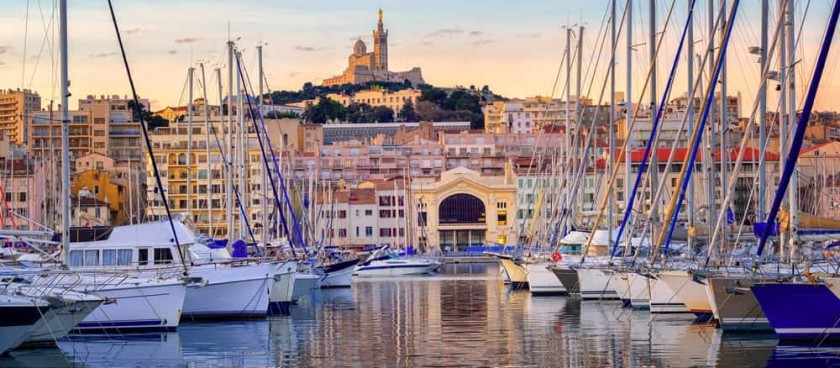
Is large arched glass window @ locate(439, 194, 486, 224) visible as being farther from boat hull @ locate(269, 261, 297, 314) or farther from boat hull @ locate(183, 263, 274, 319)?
boat hull @ locate(183, 263, 274, 319)

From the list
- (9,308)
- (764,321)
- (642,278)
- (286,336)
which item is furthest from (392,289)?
(9,308)

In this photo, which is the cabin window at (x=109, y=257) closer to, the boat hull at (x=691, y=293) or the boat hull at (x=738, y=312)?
the boat hull at (x=691, y=293)

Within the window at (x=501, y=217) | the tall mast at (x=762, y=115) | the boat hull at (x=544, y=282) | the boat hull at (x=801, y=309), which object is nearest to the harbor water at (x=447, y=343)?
the boat hull at (x=801, y=309)

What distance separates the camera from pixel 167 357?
31.0 meters

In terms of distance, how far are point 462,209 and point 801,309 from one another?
12748cm

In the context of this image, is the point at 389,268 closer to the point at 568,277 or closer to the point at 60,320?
the point at 568,277

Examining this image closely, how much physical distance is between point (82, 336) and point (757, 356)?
15.9 metres

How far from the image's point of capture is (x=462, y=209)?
6220 inches

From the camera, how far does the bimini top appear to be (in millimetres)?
39688

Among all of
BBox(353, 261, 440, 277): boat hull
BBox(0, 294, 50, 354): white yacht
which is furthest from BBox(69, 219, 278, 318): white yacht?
BBox(353, 261, 440, 277): boat hull

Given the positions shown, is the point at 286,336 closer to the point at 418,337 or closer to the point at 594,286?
the point at 418,337

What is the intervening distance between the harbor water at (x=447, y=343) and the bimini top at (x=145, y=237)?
7.49 feet

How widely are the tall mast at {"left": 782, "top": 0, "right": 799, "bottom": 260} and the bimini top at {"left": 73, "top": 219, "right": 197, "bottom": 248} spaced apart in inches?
639

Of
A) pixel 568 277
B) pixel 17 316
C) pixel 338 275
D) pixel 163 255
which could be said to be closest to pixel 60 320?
pixel 17 316
